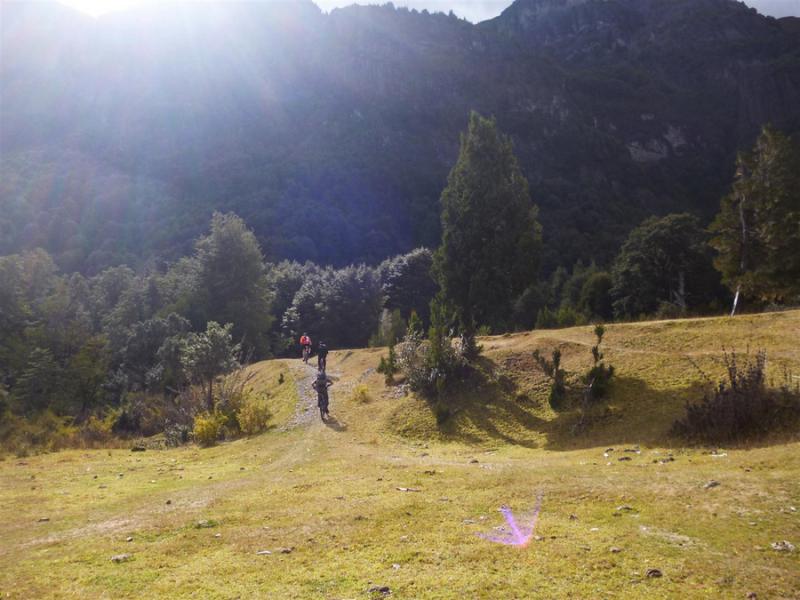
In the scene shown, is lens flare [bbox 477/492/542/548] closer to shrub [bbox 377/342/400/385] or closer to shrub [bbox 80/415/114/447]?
shrub [bbox 377/342/400/385]

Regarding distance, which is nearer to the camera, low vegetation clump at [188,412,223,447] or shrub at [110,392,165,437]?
low vegetation clump at [188,412,223,447]

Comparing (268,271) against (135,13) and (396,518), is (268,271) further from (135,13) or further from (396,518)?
(135,13)

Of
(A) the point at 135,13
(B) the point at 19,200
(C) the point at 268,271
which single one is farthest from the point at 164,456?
(A) the point at 135,13

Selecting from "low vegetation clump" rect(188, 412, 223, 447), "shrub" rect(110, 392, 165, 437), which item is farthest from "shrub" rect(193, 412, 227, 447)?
"shrub" rect(110, 392, 165, 437)

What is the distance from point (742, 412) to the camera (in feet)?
39.2

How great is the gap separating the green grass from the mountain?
8893cm

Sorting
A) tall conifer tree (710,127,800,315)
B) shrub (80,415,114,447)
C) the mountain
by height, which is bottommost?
shrub (80,415,114,447)

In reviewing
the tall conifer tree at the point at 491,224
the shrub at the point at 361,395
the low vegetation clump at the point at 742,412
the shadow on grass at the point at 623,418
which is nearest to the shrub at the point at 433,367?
the tall conifer tree at the point at 491,224

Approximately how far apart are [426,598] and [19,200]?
134256 mm

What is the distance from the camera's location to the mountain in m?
123

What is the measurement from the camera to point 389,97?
186375mm

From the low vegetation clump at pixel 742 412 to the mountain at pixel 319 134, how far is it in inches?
3560

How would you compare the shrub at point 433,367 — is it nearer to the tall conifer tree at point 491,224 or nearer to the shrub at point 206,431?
the tall conifer tree at point 491,224

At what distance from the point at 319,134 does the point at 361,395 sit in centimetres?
16080
